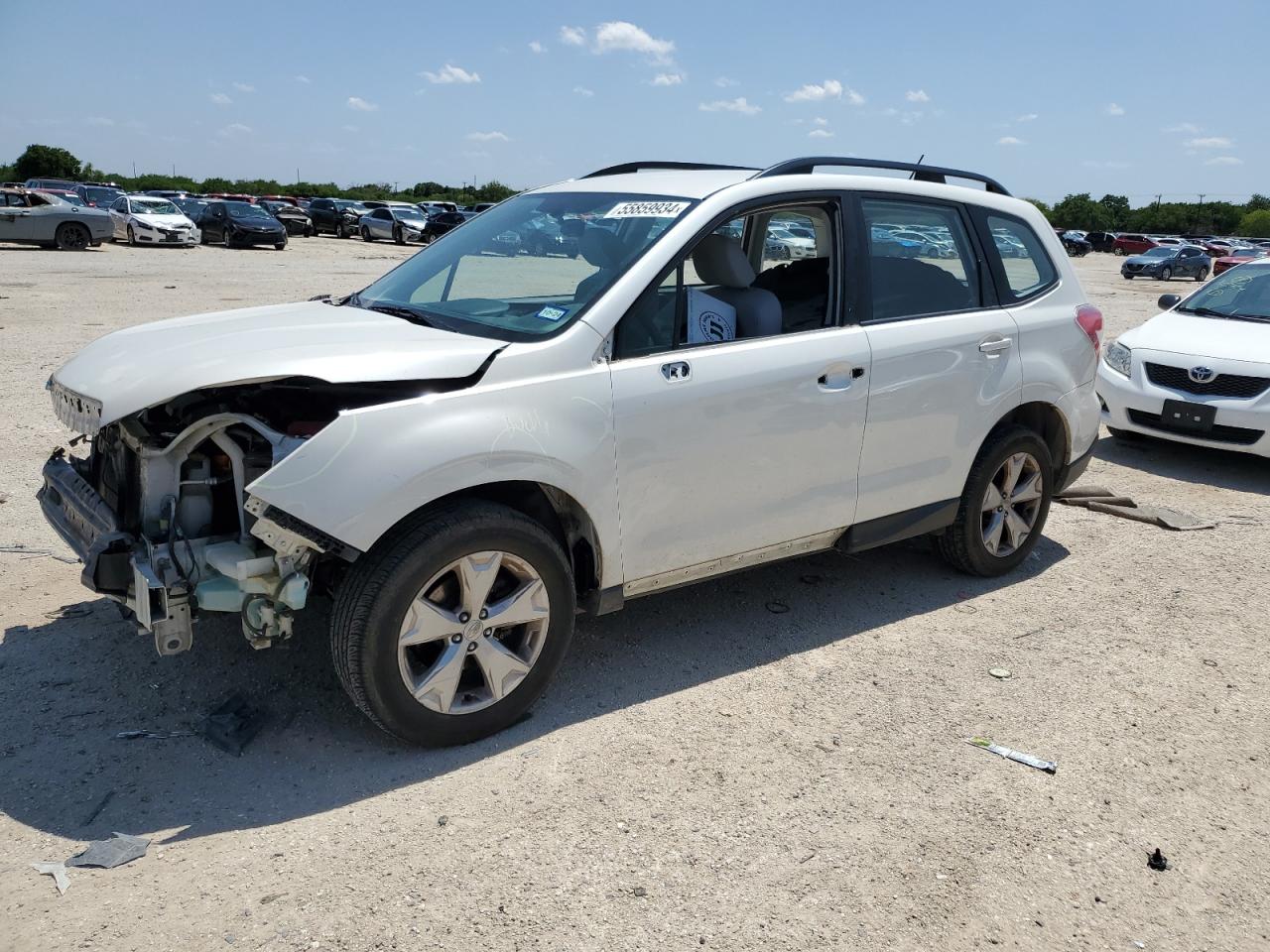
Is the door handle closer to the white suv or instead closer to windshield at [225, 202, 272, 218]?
the white suv

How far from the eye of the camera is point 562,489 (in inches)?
144

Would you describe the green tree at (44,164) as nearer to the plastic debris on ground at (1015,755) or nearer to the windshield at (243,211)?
the windshield at (243,211)

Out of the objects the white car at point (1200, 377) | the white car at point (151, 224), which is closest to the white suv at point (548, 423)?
the white car at point (1200, 377)

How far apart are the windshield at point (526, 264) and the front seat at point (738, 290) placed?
1.01 feet

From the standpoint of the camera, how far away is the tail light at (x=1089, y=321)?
5.45 meters

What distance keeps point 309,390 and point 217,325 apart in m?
0.67

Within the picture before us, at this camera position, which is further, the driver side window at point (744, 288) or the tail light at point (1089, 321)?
the tail light at point (1089, 321)

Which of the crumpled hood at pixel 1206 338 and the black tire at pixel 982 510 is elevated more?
the crumpled hood at pixel 1206 338

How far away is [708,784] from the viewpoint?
3.48 metres

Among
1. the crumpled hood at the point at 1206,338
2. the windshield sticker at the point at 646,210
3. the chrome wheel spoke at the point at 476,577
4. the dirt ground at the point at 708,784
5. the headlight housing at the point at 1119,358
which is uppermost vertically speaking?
the windshield sticker at the point at 646,210

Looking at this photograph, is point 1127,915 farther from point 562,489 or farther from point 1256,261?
point 1256,261

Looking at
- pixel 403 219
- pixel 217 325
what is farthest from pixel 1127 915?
pixel 403 219

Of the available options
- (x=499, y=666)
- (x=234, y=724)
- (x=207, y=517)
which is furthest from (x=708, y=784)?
(x=207, y=517)

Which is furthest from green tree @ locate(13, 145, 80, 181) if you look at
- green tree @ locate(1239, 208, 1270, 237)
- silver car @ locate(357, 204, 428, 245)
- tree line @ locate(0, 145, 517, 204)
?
Answer: green tree @ locate(1239, 208, 1270, 237)
